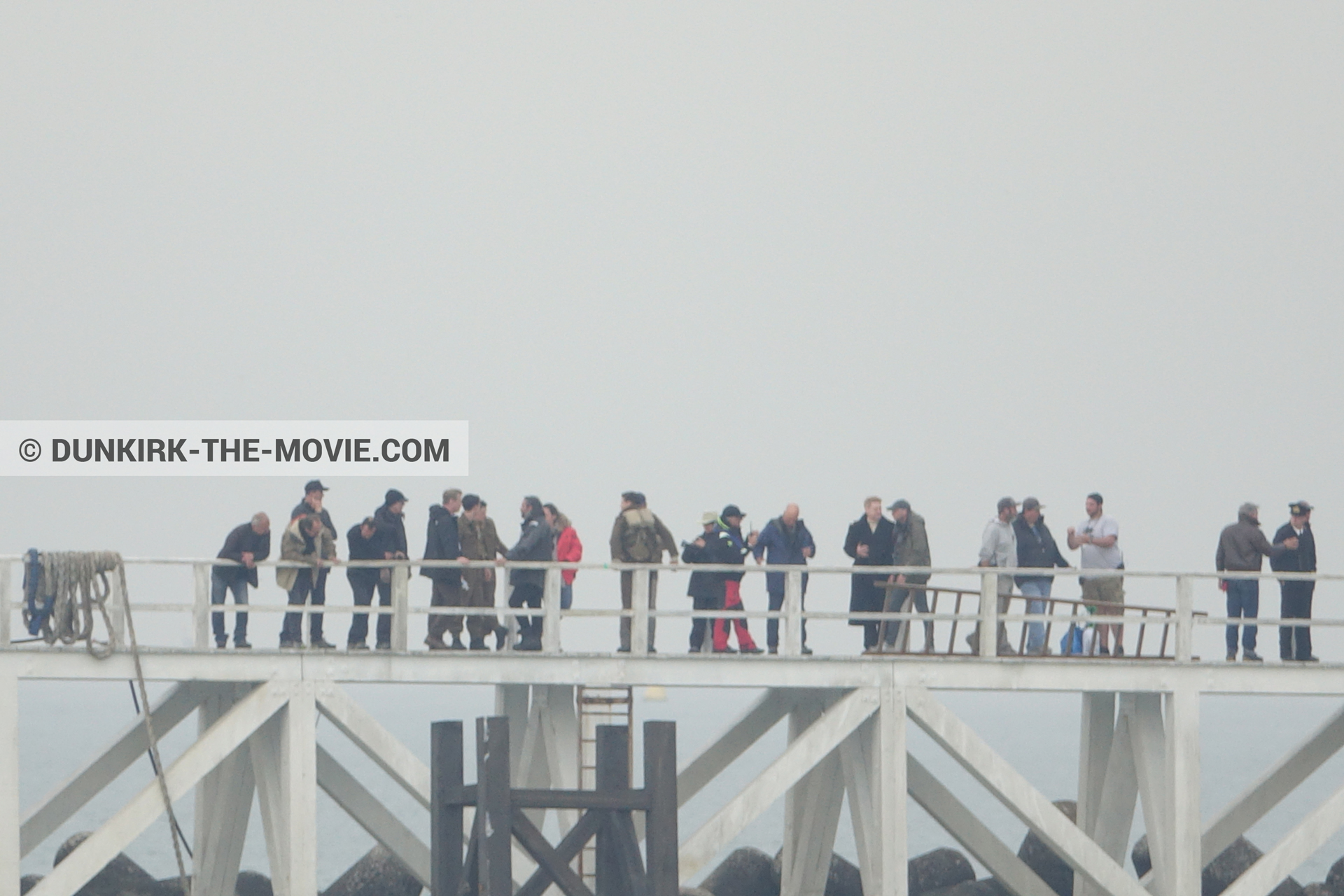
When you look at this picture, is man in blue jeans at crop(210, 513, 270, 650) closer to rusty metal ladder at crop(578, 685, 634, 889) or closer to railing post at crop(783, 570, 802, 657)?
rusty metal ladder at crop(578, 685, 634, 889)

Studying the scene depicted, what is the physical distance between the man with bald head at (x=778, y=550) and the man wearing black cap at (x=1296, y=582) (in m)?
5.36

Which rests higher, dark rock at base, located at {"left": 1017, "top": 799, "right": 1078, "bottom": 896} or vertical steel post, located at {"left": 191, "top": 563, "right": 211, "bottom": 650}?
vertical steel post, located at {"left": 191, "top": 563, "right": 211, "bottom": 650}

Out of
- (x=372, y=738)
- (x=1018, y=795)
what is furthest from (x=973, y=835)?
(x=372, y=738)

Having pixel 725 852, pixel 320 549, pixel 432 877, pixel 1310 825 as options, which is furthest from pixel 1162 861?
pixel 725 852

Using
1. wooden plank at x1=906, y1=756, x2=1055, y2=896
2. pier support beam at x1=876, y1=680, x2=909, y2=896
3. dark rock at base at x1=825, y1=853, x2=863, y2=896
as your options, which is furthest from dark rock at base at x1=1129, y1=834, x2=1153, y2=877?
pier support beam at x1=876, y1=680, x2=909, y2=896

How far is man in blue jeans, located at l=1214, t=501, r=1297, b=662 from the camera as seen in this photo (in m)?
23.1

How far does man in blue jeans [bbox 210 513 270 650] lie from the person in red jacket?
307 cm

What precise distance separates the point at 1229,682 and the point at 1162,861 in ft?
6.87

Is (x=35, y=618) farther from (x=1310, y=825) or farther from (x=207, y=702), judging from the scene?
(x=1310, y=825)

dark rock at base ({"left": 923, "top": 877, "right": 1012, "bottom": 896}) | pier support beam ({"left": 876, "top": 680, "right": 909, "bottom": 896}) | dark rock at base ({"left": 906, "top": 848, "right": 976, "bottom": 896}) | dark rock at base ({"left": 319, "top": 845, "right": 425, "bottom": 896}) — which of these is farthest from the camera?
dark rock at base ({"left": 906, "top": 848, "right": 976, "bottom": 896})

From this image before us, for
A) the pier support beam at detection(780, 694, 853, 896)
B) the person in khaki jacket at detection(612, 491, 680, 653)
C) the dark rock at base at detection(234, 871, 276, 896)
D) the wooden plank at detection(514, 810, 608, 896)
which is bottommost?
the dark rock at base at detection(234, 871, 276, 896)

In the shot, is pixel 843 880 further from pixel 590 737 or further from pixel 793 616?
pixel 793 616

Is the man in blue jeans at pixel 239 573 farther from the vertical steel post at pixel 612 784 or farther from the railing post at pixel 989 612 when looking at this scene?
the railing post at pixel 989 612

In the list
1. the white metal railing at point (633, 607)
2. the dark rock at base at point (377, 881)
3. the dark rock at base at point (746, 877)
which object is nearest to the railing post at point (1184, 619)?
the white metal railing at point (633, 607)
